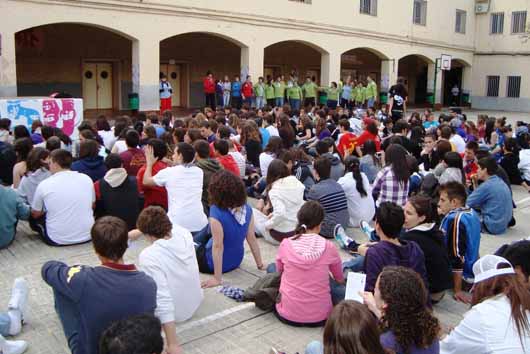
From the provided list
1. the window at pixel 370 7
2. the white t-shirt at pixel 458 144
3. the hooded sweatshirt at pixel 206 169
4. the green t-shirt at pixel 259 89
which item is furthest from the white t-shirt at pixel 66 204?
the window at pixel 370 7

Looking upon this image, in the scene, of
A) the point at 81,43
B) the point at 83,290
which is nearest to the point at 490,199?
the point at 83,290

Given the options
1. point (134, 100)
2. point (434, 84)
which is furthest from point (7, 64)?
point (434, 84)

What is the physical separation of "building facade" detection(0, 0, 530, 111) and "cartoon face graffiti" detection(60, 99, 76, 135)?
4199mm

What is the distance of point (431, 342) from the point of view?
2902 mm

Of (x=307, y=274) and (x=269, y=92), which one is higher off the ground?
(x=269, y=92)

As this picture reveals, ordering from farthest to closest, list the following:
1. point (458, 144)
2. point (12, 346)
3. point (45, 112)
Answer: point (45, 112)
point (458, 144)
point (12, 346)

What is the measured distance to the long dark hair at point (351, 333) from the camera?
8.14ft

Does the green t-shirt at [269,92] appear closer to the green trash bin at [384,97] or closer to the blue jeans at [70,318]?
the green trash bin at [384,97]

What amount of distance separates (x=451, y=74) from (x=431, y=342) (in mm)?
35967

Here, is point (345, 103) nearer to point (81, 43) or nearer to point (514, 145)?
point (81, 43)

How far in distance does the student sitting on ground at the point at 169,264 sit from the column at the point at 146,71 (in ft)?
47.5

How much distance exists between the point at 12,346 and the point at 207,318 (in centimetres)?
155

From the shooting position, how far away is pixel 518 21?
32469mm

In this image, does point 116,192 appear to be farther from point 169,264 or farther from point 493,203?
point 493,203
